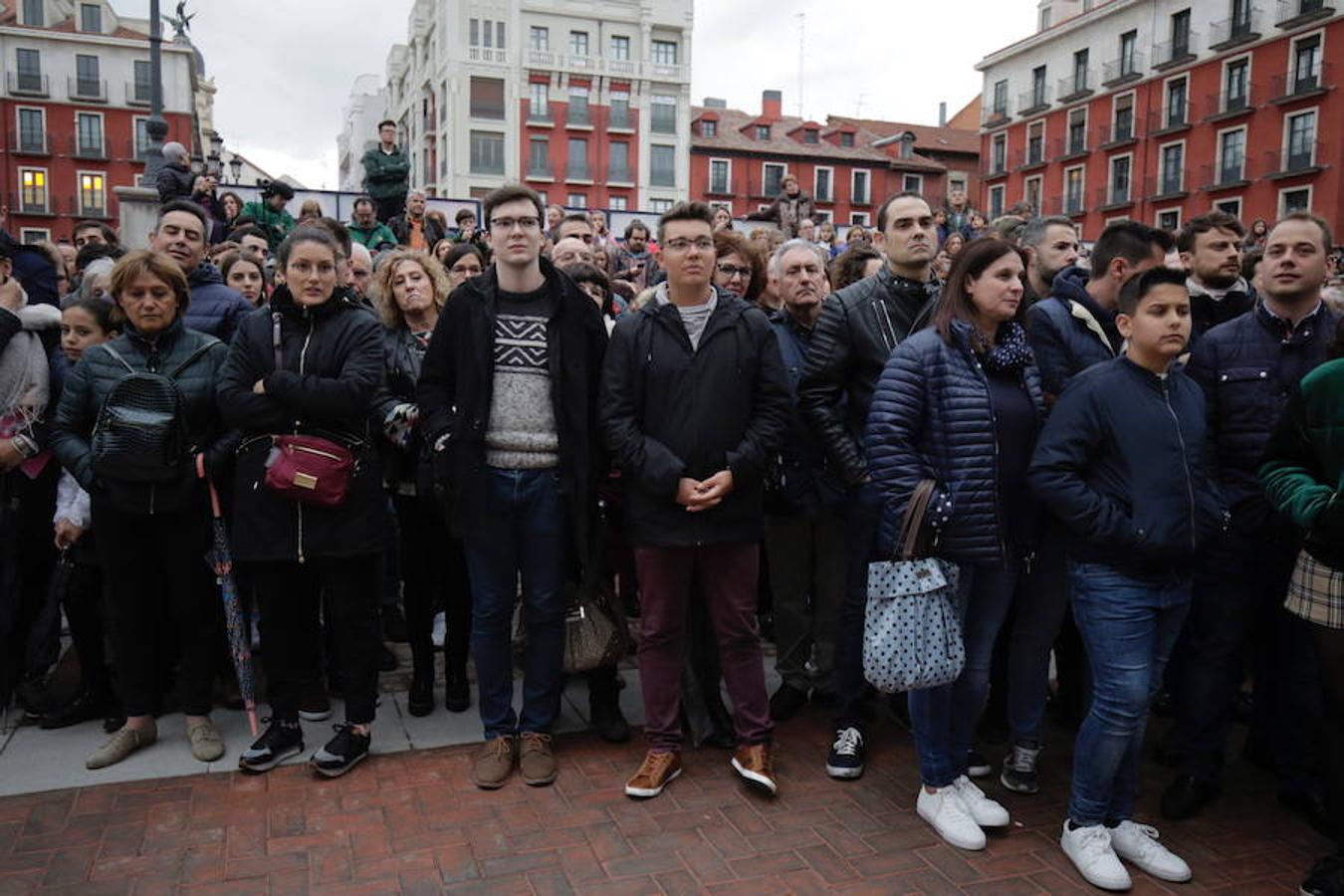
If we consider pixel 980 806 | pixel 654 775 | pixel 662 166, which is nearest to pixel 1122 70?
pixel 662 166

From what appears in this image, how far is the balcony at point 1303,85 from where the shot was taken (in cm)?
3253

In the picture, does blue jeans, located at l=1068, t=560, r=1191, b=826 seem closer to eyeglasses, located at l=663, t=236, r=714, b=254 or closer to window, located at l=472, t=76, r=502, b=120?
eyeglasses, located at l=663, t=236, r=714, b=254

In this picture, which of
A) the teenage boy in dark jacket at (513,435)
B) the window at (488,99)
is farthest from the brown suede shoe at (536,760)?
A: the window at (488,99)

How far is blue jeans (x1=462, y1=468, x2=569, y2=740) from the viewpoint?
402cm

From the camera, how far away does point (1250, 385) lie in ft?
12.4

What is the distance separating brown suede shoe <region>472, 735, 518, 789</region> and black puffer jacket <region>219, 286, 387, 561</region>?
967mm

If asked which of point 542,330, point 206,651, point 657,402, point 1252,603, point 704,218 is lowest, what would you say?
point 206,651

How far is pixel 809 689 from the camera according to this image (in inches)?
189

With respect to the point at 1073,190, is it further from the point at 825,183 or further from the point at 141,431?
the point at 141,431

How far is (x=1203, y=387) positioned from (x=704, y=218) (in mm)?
2104

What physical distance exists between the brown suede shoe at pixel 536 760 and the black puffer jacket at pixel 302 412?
104cm

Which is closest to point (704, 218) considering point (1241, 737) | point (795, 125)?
point (1241, 737)

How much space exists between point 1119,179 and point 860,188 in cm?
1755

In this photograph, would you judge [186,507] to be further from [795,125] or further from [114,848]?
[795,125]
